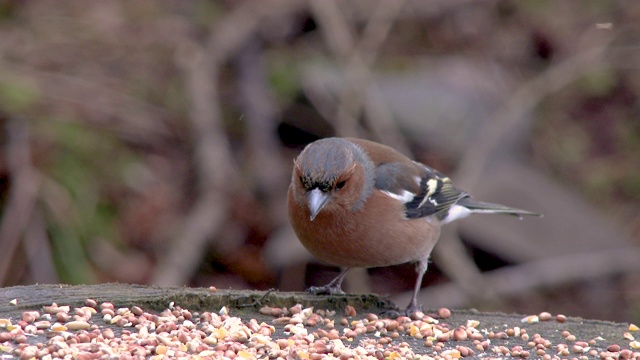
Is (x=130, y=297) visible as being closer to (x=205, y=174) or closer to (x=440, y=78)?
(x=205, y=174)

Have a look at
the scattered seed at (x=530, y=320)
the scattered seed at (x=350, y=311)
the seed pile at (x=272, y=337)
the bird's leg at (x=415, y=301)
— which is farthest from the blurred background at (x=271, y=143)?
the scattered seed at (x=530, y=320)

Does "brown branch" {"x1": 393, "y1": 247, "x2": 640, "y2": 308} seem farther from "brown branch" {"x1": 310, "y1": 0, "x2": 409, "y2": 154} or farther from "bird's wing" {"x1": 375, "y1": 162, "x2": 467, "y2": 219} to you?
"bird's wing" {"x1": 375, "y1": 162, "x2": 467, "y2": 219}

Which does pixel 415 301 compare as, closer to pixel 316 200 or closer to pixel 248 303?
pixel 316 200

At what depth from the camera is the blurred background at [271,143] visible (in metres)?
7.48

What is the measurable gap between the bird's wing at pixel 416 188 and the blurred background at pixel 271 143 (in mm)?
2524

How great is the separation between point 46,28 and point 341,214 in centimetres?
498

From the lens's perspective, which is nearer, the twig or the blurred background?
the twig

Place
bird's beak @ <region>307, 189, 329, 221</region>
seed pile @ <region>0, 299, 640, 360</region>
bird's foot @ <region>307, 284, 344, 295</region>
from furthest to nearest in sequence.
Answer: bird's foot @ <region>307, 284, 344, 295</region>
bird's beak @ <region>307, 189, 329, 221</region>
seed pile @ <region>0, 299, 640, 360</region>

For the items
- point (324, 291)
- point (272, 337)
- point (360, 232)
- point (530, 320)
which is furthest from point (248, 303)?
point (530, 320)

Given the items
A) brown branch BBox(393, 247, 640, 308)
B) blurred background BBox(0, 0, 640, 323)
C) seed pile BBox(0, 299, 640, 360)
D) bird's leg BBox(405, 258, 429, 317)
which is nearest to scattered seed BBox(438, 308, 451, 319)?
seed pile BBox(0, 299, 640, 360)

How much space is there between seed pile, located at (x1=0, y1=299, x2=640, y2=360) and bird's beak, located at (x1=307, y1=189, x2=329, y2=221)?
0.53m

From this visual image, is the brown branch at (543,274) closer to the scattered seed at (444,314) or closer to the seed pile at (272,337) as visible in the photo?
the scattered seed at (444,314)

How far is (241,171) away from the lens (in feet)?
28.3

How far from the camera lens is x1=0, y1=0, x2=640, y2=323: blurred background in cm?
748
